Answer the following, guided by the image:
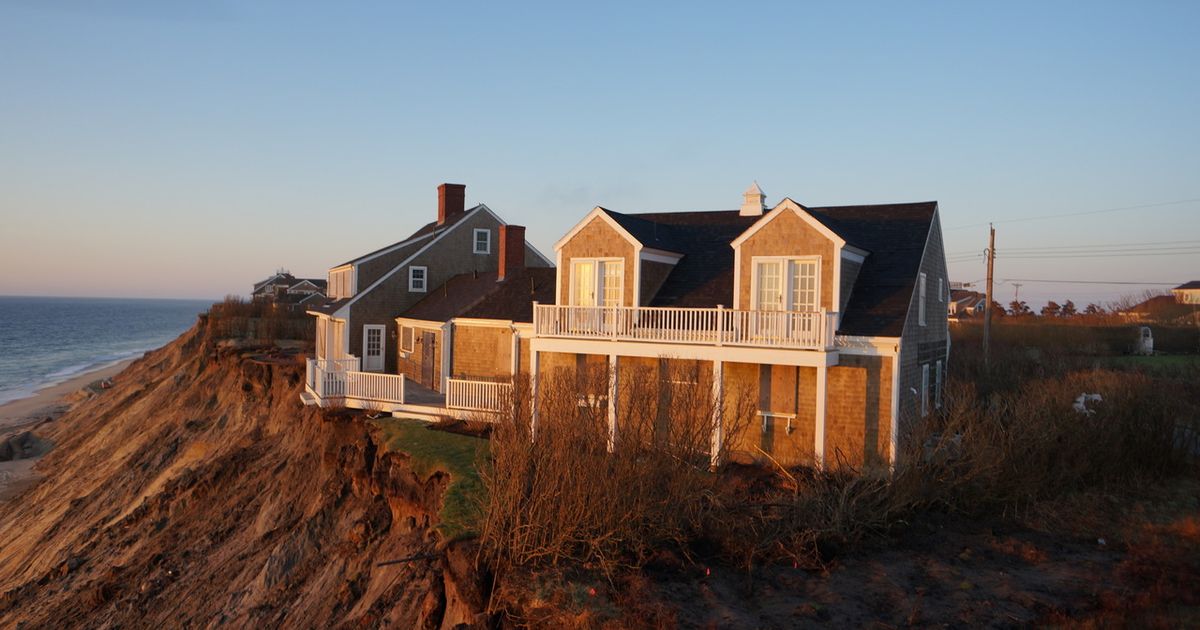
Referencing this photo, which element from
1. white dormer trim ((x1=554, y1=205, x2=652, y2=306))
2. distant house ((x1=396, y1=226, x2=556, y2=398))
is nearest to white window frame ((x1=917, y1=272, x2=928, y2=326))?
white dormer trim ((x1=554, y1=205, x2=652, y2=306))

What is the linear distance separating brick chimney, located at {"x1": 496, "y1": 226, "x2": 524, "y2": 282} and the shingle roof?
6834 mm

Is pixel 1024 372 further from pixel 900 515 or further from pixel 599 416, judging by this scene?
pixel 599 416

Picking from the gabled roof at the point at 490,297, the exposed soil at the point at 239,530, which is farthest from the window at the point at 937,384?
the exposed soil at the point at 239,530

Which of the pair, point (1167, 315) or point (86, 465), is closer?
point (86, 465)

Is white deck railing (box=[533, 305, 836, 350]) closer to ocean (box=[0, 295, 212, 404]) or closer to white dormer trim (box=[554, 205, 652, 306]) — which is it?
white dormer trim (box=[554, 205, 652, 306])

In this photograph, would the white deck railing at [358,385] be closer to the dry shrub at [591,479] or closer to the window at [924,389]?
the dry shrub at [591,479]

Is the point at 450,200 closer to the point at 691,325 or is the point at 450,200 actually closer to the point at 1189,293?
the point at 691,325

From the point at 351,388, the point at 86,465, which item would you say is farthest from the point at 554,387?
the point at 86,465

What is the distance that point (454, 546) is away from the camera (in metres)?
12.2

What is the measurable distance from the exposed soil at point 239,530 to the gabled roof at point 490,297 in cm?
531

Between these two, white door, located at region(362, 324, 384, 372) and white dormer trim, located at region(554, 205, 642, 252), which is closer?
white dormer trim, located at region(554, 205, 642, 252)

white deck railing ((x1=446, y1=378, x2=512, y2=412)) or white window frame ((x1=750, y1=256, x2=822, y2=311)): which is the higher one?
white window frame ((x1=750, y1=256, x2=822, y2=311))

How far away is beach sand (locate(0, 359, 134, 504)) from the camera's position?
29.7 meters

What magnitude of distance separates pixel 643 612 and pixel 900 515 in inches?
254
